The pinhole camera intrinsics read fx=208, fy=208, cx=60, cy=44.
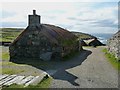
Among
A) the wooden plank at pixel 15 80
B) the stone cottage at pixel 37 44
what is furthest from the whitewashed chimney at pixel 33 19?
the wooden plank at pixel 15 80

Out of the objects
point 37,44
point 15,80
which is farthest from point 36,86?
point 37,44

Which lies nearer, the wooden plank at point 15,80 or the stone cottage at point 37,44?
the wooden plank at point 15,80

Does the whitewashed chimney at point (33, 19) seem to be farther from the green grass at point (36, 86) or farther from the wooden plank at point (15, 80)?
the green grass at point (36, 86)

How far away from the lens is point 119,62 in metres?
17.8

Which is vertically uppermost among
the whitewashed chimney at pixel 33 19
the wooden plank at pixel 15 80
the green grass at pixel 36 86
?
the whitewashed chimney at pixel 33 19

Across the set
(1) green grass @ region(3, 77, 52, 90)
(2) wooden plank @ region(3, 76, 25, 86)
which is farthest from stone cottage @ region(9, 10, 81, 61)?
(1) green grass @ region(3, 77, 52, 90)

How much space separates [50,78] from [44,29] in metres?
9.79

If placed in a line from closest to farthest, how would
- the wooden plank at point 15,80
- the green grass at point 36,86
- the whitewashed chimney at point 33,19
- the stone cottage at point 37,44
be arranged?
the green grass at point 36,86, the wooden plank at point 15,80, the stone cottage at point 37,44, the whitewashed chimney at point 33,19

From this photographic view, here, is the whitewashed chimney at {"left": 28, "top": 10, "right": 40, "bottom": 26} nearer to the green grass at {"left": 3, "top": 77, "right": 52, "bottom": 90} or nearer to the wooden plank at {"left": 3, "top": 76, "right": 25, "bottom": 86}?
the wooden plank at {"left": 3, "top": 76, "right": 25, "bottom": 86}

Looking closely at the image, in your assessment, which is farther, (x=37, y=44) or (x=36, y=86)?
(x=37, y=44)

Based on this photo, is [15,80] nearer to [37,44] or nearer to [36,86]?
[36,86]

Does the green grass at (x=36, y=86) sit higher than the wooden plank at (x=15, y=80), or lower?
higher

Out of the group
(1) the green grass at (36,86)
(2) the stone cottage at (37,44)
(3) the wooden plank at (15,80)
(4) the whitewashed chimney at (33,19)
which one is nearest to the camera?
(1) the green grass at (36,86)

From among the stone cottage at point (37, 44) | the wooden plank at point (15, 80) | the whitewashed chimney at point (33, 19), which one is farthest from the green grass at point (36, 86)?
the whitewashed chimney at point (33, 19)
